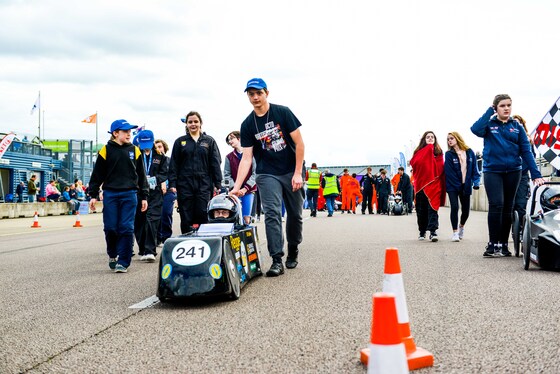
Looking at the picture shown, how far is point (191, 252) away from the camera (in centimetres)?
489

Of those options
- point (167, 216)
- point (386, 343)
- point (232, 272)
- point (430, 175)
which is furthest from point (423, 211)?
point (386, 343)

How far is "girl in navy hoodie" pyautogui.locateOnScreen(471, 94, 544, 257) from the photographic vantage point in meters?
7.90

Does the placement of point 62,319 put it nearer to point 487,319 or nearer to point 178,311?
point 178,311

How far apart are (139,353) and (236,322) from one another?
0.87 metres

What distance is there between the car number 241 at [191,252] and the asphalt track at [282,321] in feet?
1.13

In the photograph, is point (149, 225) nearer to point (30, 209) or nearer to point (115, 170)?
point (115, 170)

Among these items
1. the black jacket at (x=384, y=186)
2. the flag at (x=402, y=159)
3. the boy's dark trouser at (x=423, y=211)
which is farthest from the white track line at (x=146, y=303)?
the flag at (x=402, y=159)

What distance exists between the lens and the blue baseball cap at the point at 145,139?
28.7 ft

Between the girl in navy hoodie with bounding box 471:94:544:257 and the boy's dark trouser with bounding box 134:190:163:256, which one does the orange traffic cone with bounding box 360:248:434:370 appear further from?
the boy's dark trouser with bounding box 134:190:163:256

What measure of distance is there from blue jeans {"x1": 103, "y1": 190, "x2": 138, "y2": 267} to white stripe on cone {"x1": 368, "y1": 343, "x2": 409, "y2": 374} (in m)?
5.18

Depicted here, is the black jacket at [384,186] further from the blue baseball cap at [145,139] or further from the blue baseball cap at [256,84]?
the blue baseball cap at [256,84]

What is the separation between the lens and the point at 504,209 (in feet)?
26.5

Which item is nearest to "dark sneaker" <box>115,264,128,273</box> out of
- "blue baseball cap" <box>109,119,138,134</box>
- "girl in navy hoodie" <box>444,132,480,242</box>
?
"blue baseball cap" <box>109,119,138,134</box>

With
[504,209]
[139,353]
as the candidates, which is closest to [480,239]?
[504,209]
